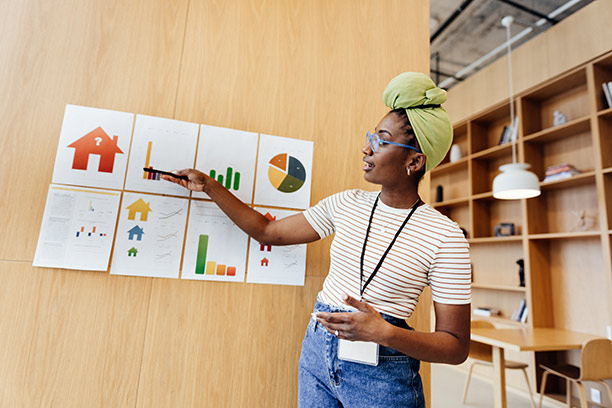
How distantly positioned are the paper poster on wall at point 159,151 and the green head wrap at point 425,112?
2.71 ft

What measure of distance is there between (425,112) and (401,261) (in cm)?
47

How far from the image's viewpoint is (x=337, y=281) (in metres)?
1.13

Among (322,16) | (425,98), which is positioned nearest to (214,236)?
(425,98)

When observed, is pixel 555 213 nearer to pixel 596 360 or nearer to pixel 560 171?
pixel 560 171

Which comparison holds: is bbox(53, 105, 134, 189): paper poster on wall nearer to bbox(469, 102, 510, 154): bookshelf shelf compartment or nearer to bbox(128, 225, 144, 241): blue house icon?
bbox(128, 225, 144, 241): blue house icon

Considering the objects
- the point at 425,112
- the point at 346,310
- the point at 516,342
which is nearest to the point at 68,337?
the point at 346,310

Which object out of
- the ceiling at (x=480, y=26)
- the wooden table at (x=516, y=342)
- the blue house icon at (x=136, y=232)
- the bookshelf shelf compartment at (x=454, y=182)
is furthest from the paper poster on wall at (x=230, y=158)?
the bookshelf shelf compartment at (x=454, y=182)

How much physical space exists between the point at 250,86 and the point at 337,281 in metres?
0.94

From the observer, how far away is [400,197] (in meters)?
1.15

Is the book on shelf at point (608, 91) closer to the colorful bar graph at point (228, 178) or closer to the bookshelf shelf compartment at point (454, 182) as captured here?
the bookshelf shelf compartment at point (454, 182)

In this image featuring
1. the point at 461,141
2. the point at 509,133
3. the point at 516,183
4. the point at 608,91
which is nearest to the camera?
Answer: the point at 516,183

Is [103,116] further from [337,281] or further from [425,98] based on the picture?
[425,98]

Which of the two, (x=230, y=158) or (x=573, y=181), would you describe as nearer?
(x=230, y=158)

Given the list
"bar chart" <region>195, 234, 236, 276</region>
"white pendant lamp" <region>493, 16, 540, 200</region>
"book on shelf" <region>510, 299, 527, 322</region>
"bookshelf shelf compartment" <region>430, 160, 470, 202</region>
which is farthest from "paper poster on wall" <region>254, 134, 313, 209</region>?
"bookshelf shelf compartment" <region>430, 160, 470, 202</region>
